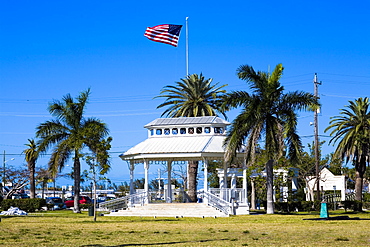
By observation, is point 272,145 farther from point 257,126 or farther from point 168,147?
point 168,147

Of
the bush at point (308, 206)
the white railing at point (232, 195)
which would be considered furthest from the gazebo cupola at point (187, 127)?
the bush at point (308, 206)

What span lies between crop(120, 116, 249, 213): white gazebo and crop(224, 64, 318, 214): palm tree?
1734 millimetres

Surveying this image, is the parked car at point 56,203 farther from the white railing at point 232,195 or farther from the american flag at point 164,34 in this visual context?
the white railing at point 232,195

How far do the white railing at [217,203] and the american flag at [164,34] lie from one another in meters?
15.2

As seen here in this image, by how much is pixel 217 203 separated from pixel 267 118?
6062 mm

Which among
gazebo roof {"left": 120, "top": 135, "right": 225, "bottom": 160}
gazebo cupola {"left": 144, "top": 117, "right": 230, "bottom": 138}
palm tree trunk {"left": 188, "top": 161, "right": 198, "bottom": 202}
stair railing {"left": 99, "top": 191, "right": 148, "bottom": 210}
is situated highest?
gazebo cupola {"left": 144, "top": 117, "right": 230, "bottom": 138}

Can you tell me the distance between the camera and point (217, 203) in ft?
124

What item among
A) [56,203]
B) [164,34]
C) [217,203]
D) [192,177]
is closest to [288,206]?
[217,203]

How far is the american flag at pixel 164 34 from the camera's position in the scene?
48.2 m

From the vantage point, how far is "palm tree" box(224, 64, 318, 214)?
3712 cm

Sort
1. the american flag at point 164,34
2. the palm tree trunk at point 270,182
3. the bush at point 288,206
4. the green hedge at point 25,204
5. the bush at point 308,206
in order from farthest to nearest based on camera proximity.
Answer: the green hedge at point 25,204
the american flag at point 164,34
the bush at point 308,206
the bush at point 288,206
the palm tree trunk at point 270,182

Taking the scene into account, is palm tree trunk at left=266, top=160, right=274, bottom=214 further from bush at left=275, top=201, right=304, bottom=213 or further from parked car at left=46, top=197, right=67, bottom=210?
parked car at left=46, top=197, right=67, bottom=210

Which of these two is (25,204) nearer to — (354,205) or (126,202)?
(126,202)

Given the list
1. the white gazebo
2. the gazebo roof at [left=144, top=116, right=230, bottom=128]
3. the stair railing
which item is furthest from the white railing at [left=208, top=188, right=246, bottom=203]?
the gazebo roof at [left=144, top=116, right=230, bottom=128]
